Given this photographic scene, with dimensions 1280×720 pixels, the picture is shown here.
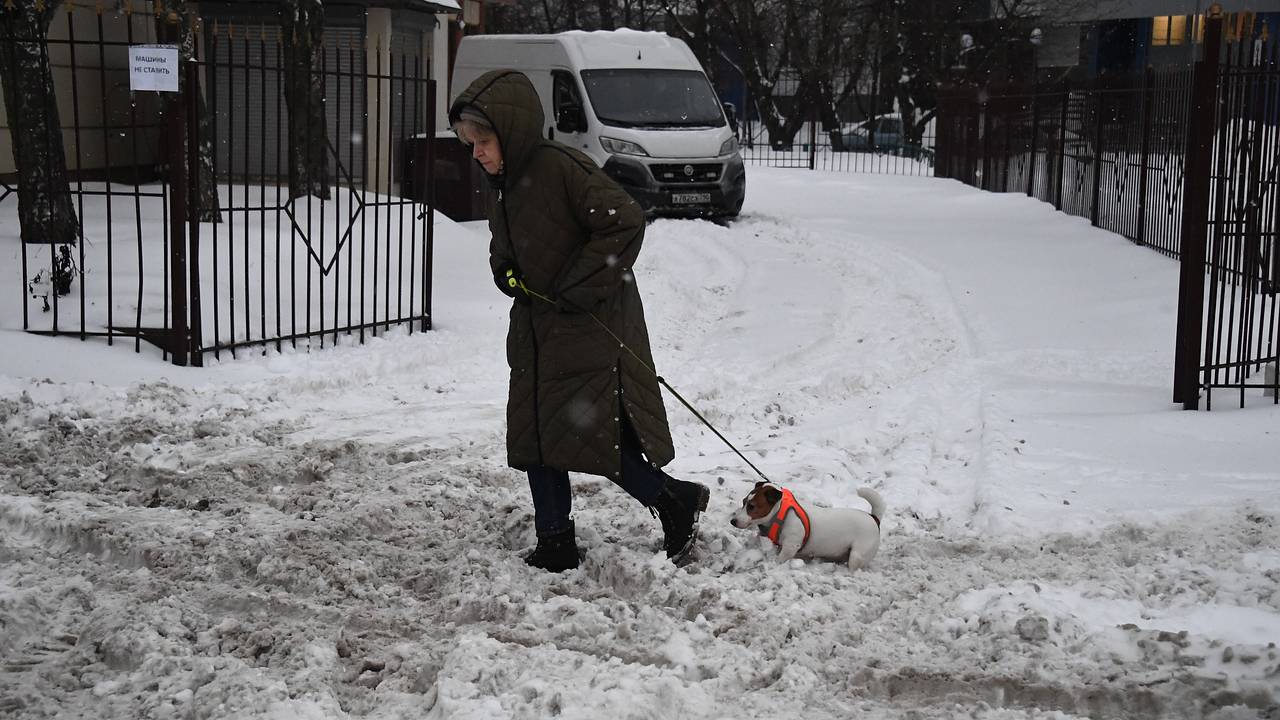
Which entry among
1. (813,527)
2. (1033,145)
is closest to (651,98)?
(1033,145)

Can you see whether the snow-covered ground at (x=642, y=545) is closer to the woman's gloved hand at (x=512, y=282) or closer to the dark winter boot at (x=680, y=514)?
the dark winter boot at (x=680, y=514)

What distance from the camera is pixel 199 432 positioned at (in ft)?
23.8

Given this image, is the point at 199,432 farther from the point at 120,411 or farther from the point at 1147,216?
the point at 1147,216

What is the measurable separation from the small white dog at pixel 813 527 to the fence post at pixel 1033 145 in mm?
16158

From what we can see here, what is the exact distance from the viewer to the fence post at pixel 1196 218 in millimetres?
7531

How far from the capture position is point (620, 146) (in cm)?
1741

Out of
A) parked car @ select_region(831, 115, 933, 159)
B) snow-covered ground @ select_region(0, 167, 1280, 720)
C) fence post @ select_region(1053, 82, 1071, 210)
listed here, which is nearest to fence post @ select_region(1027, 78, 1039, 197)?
fence post @ select_region(1053, 82, 1071, 210)

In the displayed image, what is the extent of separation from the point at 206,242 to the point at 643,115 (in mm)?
7191

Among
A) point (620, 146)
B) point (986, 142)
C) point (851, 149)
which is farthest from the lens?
point (851, 149)

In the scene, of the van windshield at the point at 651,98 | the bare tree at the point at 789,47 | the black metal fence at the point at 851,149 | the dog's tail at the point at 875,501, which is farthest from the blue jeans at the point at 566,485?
the bare tree at the point at 789,47

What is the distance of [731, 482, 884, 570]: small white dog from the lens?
201 inches

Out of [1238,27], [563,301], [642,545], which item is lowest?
[642,545]

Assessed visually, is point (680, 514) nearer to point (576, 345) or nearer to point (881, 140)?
point (576, 345)

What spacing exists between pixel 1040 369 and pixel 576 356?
17.7 ft
